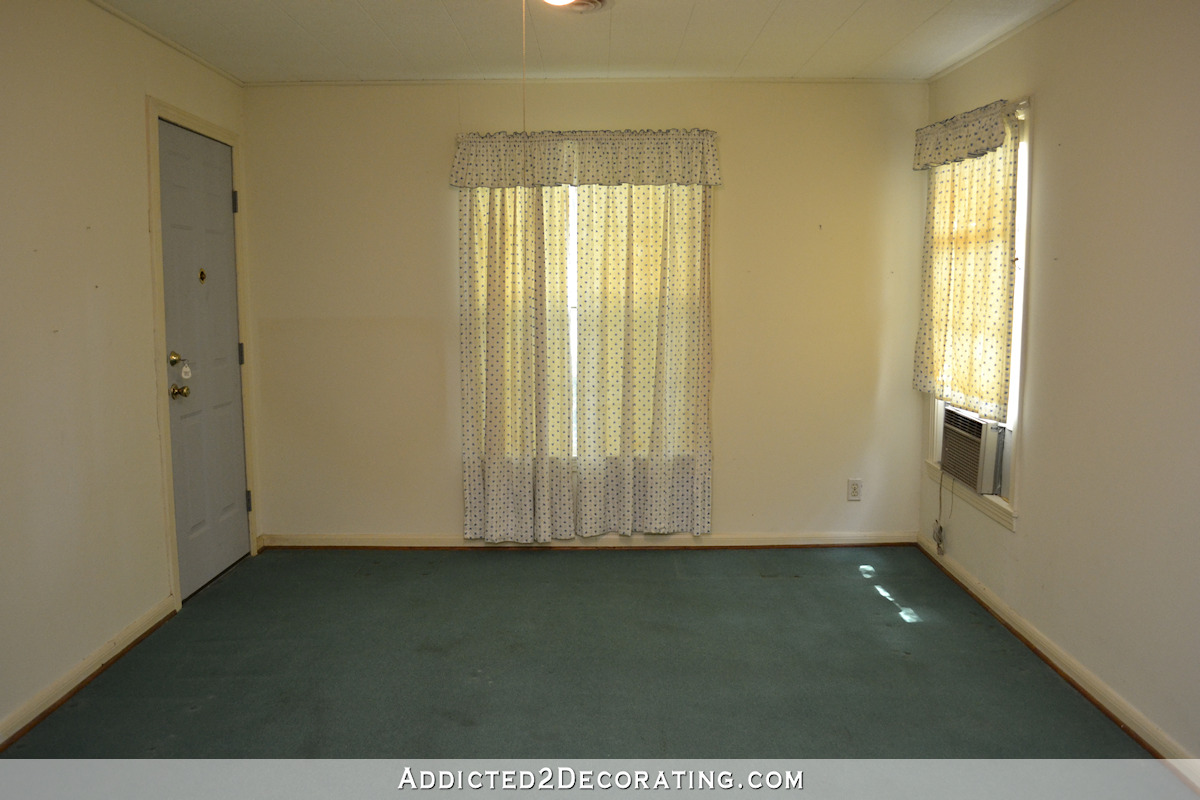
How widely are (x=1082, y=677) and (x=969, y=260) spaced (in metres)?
1.77

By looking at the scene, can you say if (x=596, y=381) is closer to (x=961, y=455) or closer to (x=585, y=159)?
(x=585, y=159)

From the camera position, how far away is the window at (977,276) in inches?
125

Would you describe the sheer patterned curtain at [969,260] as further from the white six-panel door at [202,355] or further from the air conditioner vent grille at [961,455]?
the white six-panel door at [202,355]

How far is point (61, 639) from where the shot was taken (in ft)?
8.92

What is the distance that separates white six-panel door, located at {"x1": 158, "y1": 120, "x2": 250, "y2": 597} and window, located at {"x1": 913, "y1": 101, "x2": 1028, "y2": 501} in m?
3.49

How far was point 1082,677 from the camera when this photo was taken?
9.04 ft

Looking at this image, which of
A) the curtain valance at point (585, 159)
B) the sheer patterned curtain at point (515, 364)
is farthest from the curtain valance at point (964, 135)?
the sheer patterned curtain at point (515, 364)

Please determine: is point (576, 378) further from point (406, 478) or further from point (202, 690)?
point (202, 690)

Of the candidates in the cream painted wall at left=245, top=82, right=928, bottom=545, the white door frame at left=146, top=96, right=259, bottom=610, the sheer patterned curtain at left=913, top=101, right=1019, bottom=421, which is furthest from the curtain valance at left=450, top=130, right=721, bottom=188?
the white door frame at left=146, top=96, right=259, bottom=610

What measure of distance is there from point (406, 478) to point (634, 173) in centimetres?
203

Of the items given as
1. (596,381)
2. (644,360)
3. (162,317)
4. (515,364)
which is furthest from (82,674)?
(644,360)

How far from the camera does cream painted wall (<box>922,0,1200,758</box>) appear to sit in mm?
2307

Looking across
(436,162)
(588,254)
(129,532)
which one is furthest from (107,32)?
(588,254)

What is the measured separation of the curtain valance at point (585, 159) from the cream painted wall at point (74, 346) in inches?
55.0
